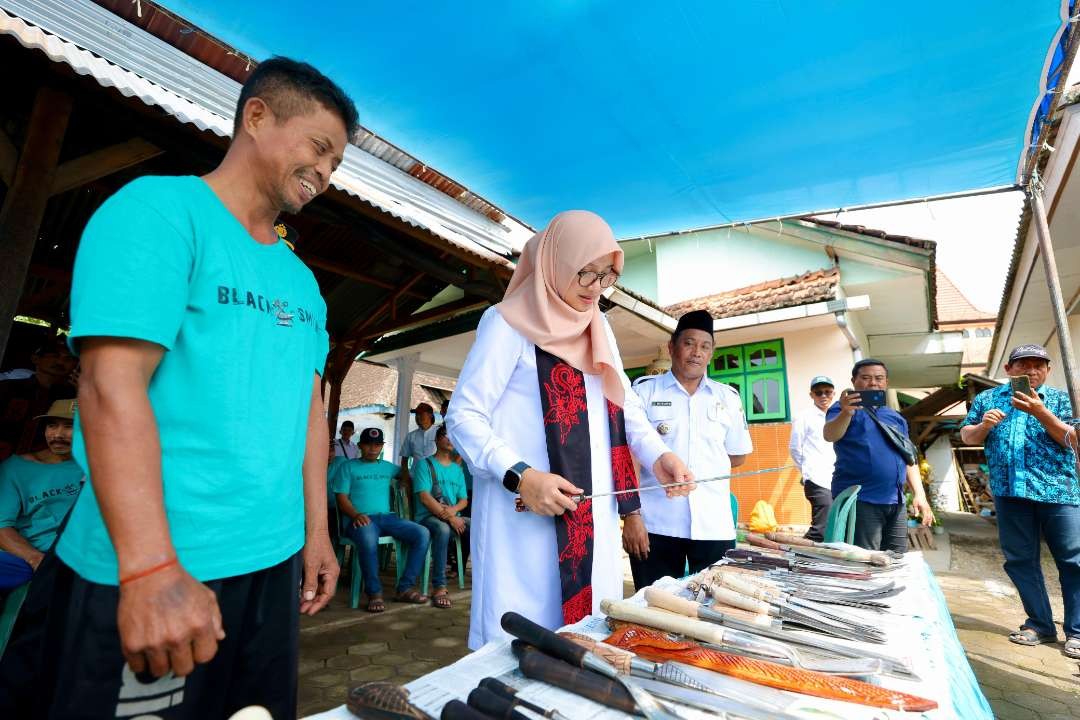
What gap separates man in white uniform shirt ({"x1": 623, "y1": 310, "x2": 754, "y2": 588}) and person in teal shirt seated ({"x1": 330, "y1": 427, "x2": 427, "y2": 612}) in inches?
102

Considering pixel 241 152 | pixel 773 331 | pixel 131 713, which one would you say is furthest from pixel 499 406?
pixel 773 331

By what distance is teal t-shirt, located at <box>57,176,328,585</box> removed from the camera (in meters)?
0.83

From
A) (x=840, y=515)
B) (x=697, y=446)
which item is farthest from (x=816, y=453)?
(x=697, y=446)

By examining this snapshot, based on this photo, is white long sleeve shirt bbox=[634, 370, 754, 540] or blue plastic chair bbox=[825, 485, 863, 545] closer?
white long sleeve shirt bbox=[634, 370, 754, 540]

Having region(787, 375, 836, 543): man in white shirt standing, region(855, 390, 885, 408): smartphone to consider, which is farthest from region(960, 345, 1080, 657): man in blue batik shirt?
region(787, 375, 836, 543): man in white shirt standing

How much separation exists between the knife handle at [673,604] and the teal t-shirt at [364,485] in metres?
4.09

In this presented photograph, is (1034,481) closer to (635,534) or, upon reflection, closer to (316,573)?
(635,534)

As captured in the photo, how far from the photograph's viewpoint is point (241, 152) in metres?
1.10

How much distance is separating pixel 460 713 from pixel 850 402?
3549 mm

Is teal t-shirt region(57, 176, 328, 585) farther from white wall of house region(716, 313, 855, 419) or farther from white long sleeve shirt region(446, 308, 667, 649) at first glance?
white wall of house region(716, 313, 855, 419)

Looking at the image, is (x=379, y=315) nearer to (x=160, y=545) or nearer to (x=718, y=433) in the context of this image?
(x=718, y=433)

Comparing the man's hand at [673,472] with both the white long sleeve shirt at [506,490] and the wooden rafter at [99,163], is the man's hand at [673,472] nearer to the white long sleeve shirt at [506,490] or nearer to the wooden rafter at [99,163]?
the white long sleeve shirt at [506,490]

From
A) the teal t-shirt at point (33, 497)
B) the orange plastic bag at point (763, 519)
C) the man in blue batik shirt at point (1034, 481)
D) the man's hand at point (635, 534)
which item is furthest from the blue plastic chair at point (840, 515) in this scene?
the orange plastic bag at point (763, 519)

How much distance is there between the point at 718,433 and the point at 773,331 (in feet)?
20.4
